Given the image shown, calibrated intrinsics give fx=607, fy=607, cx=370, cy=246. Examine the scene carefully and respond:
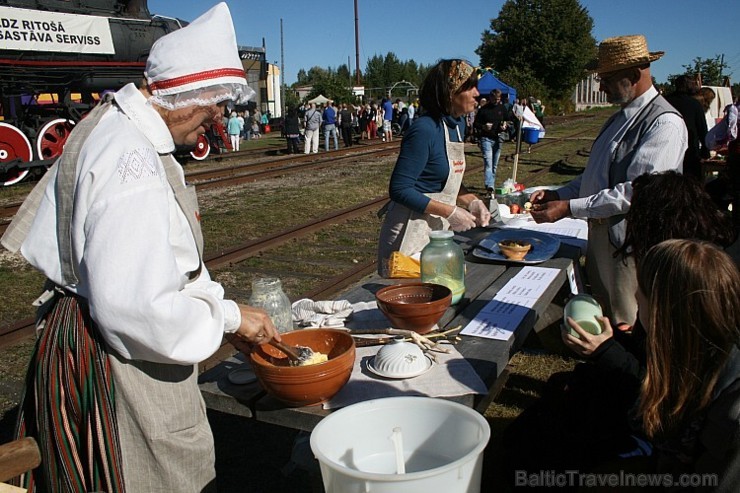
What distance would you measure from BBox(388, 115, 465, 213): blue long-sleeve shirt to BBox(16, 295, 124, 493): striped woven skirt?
2.05 meters

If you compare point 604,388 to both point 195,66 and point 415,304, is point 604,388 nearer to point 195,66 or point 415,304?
point 415,304

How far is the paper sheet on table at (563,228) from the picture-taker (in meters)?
4.27

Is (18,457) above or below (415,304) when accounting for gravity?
below

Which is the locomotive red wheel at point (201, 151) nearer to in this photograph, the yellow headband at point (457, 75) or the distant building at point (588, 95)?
the yellow headband at point (457, 75)

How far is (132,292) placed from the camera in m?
1.50

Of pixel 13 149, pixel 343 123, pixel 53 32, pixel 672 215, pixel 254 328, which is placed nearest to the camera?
pixel 254 328

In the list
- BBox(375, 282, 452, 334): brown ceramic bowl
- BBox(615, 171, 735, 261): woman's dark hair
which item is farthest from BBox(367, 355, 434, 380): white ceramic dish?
BBox(615, 171, 735, 261): woman's dark hair

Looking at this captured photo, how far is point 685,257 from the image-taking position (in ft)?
5.98

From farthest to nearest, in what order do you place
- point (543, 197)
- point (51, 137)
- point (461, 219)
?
point (51, 137) → point (543, 197) → point (461, 219)

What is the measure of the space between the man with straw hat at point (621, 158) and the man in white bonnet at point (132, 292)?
233cm

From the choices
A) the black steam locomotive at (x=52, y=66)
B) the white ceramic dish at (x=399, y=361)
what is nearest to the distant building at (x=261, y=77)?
the white ceramic dish at (x=399, y=361)

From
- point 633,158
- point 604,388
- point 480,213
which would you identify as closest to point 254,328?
point 604,388

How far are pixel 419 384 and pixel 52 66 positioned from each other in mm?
15316

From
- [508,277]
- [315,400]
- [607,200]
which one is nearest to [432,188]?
[508,277]
